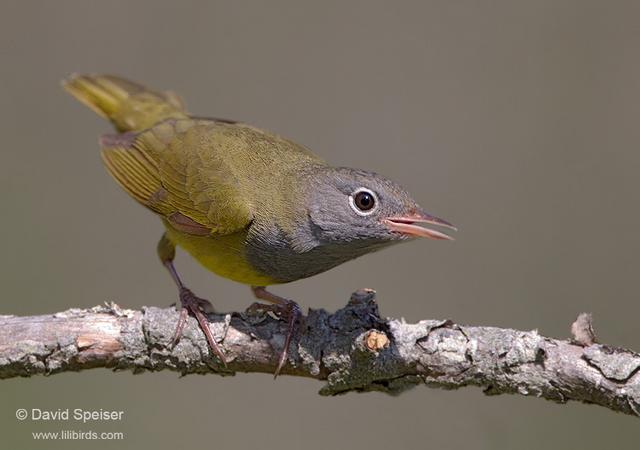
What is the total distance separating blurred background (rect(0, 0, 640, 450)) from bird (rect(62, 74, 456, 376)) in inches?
93.3

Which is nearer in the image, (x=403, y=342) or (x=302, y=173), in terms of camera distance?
(x=403, y=342)

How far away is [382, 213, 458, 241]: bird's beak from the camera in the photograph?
5.42m

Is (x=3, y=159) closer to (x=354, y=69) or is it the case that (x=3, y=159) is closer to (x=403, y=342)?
(x=354, y=69)

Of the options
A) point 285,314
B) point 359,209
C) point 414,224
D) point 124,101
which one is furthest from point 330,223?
point 124,101

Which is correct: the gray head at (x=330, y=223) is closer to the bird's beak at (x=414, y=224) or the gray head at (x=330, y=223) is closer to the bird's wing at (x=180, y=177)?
the bird's beak at (x=414, y=224)

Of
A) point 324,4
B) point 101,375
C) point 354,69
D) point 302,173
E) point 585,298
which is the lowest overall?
point 101,375

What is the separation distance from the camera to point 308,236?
19.2 ft

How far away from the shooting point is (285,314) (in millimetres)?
5703

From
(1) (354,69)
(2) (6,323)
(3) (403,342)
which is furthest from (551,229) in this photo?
(2) (6,323)

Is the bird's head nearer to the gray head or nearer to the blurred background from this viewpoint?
the gray head

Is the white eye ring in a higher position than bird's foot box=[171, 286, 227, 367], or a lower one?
higher

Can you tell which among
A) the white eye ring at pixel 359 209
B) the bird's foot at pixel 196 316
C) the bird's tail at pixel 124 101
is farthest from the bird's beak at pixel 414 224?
the bird's tail at pixel 124 101

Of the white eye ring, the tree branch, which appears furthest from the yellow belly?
the white eye ring

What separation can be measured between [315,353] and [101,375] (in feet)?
13.5
